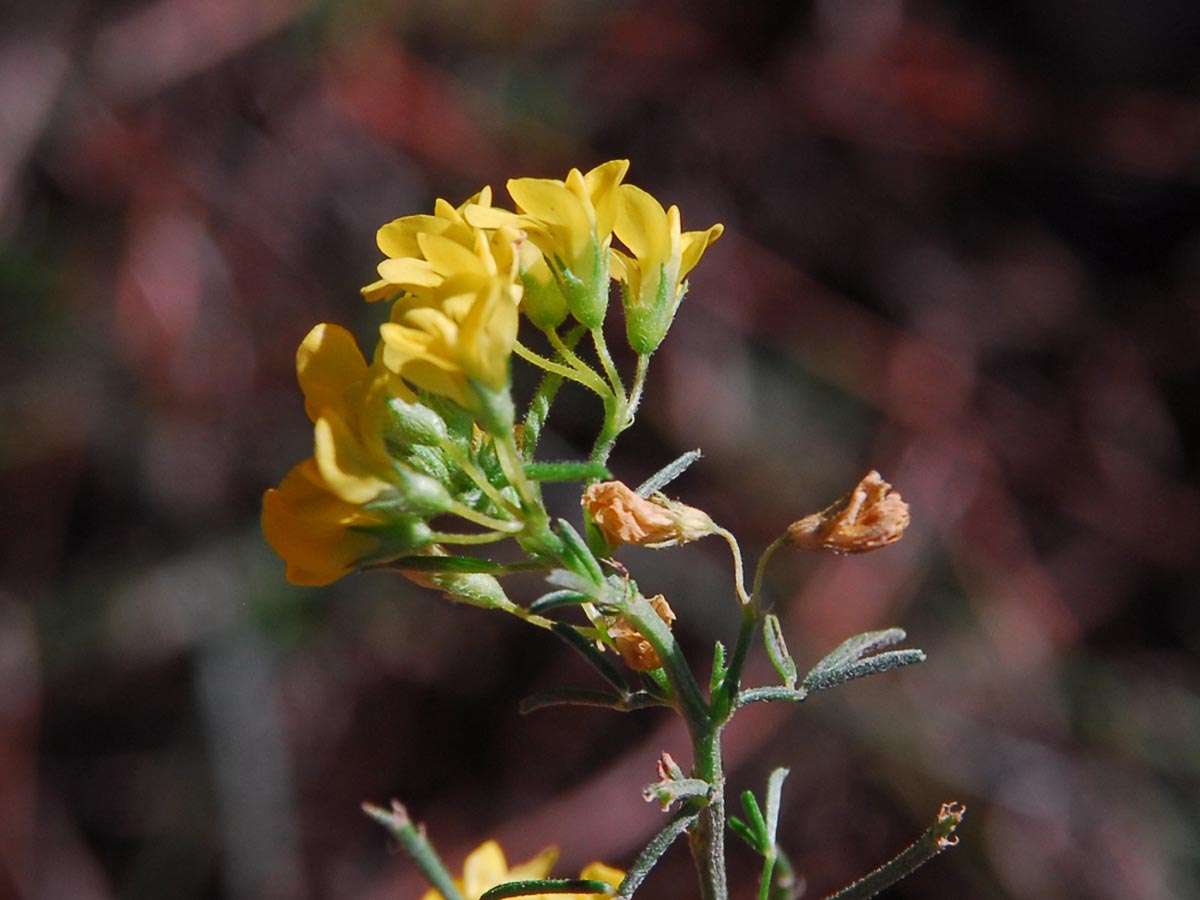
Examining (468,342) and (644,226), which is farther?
(644,226)

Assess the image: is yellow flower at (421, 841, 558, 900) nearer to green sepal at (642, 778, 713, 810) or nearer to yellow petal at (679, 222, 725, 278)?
green sepal at (642, 778, 713, 810)

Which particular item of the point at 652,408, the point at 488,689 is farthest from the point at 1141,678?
the point at 488,689

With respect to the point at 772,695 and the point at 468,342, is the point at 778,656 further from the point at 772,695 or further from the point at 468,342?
the point at 468,342

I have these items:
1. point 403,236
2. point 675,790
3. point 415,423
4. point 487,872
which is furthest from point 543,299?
point 487,872

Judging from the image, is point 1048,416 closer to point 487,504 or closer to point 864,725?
point 864,725

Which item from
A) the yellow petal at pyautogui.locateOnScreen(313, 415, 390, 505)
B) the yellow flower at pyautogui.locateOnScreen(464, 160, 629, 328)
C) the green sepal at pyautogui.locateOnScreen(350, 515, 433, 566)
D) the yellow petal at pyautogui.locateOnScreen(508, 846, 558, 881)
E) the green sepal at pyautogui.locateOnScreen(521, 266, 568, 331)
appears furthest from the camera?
the yellow petal at pyautogui.locateOnScreen(508, 846, 558, 881)

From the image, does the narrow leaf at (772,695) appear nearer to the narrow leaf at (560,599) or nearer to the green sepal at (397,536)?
the narrow leaf at (560,599)

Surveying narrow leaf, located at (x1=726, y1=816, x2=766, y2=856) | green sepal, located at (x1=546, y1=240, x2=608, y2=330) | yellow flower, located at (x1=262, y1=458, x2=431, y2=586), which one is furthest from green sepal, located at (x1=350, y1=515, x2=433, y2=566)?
narrow leaf, located at (x1=726, y1=816, x2=766, y2=856)
